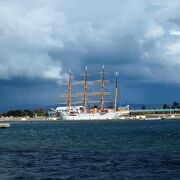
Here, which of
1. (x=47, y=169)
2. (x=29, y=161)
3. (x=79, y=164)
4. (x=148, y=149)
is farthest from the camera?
(x=148, y=149)

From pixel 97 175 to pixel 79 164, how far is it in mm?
6476

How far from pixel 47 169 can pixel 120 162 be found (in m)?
7.74

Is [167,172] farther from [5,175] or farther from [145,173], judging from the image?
[5,175]

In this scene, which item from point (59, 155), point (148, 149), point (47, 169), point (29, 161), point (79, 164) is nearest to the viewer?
point (47, 169)

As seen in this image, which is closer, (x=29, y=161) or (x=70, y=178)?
(x=70, y=178)

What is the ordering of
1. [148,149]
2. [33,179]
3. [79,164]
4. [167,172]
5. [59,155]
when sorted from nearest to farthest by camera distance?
[33,179]
[167,172]
[79,164]
[59,155]
[148,149]

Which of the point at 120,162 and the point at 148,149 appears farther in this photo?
the point at 148,149

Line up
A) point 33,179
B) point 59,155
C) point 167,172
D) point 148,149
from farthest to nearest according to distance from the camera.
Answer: point 148,149
point 59,155
point 167,172
point 33,179

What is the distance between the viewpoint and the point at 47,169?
132 ft

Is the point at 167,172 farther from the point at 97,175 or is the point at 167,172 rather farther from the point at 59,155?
the point at 59,155

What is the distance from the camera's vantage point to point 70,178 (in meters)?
35.4

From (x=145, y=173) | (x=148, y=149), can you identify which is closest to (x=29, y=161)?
(x=145, y=173)

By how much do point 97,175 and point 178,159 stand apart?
12036 millimetres

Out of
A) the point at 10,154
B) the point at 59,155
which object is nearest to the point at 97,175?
the point at 59,155
